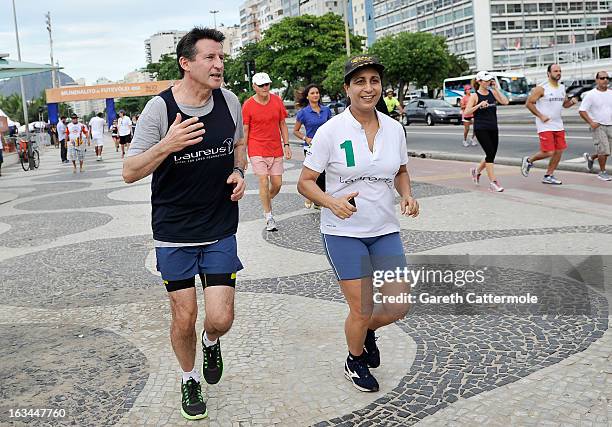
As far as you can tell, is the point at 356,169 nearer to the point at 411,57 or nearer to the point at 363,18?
the point at 411,57

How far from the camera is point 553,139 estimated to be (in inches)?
398

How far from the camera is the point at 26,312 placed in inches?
216

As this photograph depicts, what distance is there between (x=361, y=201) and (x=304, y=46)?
70512 millimetres

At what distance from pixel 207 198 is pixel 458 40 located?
109m

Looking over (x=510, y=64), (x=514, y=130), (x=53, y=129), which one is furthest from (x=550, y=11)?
(x=514, y=130)

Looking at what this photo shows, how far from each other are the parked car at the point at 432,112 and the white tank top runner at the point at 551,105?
75.5 feet

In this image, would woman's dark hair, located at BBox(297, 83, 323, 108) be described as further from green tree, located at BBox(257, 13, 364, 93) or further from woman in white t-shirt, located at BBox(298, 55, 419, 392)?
green tree, located at BBox(257, 13, 364, 93)

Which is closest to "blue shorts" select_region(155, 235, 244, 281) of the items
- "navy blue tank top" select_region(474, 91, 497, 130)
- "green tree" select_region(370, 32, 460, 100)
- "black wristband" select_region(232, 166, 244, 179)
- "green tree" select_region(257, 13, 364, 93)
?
"black wristband" select_region(232, 166, 244, 179)

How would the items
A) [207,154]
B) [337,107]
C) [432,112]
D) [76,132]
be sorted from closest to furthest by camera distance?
[207,154], [76,132], [432,112], [337,107]

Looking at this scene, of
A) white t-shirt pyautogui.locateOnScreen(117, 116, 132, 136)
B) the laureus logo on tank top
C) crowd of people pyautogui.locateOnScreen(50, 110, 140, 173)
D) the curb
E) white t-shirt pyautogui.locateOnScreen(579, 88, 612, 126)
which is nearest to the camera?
the laureus logo on tank top

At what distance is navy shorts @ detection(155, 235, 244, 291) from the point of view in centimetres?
339

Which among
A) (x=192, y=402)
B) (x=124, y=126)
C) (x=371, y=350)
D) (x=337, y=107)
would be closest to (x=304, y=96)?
(x=371, y=350)

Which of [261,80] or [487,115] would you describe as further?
[487,115]

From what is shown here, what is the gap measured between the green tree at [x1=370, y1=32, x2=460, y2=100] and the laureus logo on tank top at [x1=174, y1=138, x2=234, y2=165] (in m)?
51.5
